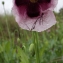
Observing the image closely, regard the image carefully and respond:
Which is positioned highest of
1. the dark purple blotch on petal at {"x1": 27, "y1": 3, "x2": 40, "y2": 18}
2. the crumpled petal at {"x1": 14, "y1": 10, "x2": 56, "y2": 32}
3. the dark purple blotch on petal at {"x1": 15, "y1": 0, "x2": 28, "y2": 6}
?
the dark purple blotch on petal at {"x1": 15, "y1": 0, "x2": 28, "y2": 6}

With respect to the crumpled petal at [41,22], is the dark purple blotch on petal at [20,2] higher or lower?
higher

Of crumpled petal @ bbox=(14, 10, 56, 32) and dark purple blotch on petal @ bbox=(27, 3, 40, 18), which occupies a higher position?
dark purple blotch on petal @ bbox=(27, 3, 40, 18)

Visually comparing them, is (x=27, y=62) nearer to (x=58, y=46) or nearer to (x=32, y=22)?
(x=32, y=22)

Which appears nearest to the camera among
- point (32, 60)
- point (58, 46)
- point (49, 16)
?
point (49, 16)

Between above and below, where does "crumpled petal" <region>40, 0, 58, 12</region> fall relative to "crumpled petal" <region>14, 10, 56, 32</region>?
above

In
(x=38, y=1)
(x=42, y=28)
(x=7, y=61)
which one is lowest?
(x=7, y=61)

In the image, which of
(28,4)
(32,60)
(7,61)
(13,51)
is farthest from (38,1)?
(13,51)

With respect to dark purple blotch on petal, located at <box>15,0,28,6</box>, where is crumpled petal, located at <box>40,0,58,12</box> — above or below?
below

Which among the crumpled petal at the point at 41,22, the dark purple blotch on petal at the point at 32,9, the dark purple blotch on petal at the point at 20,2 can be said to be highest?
the dark purple blotch on petal at the point at 20,2
